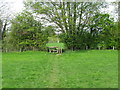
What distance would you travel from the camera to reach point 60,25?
21.3 feet

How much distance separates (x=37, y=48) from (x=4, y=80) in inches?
177

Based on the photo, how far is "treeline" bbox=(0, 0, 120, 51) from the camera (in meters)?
6.28

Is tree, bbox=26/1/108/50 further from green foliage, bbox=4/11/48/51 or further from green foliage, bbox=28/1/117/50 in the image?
green foliage, bbox=4/11/48/51

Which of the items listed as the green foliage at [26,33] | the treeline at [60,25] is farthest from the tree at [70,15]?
the green foliage at [26,33]

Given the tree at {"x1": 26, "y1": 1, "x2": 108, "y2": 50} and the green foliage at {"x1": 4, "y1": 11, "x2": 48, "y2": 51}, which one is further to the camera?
the green foliage at {"x1": 4, "y1": 11, "x2": 48, "y2": 51}

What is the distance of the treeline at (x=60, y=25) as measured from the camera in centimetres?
628

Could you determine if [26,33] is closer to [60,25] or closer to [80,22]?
[60,25]

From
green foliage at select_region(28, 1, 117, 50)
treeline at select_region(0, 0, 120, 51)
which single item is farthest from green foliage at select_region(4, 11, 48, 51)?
green foliage at select_region(28, 1, 117, 50)

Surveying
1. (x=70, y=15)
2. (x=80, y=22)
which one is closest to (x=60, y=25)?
(x=70, y=15)

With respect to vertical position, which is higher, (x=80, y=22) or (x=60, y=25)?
(x=80, y=22)

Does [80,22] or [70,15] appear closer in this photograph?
[70,15]

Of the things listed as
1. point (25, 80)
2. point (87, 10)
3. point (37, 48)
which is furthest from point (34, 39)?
point (25, 80)

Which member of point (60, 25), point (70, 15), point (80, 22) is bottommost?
point (60, 25)

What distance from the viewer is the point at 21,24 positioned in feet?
21.3
